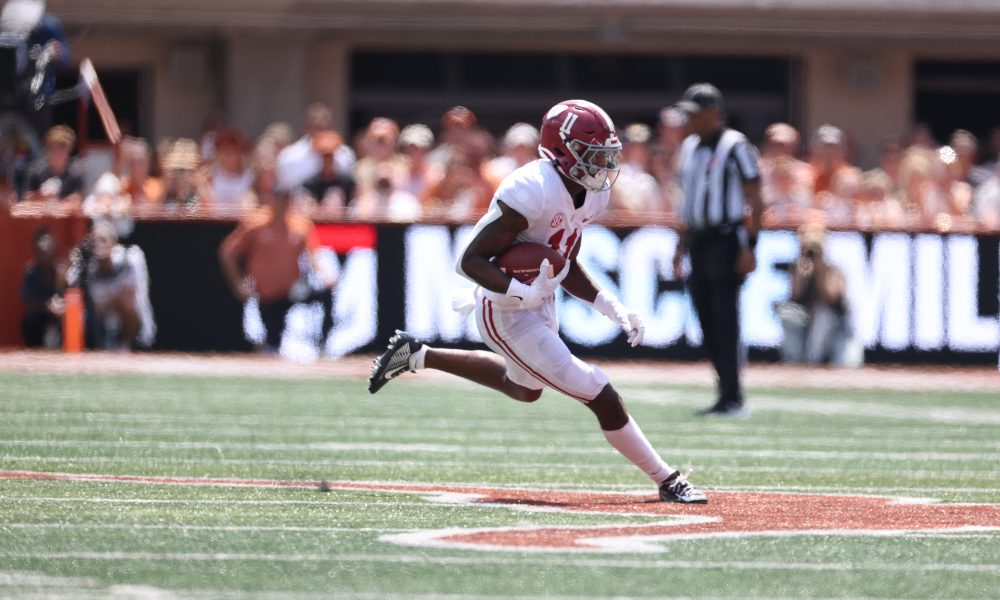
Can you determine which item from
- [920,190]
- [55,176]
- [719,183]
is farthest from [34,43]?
[920,190]

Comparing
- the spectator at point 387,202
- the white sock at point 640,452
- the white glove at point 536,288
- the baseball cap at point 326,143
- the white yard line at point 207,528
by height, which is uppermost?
the baseball cap at point 326,143

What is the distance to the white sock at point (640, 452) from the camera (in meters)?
7.76

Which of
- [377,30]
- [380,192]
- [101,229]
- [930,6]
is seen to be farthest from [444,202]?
[930,6]

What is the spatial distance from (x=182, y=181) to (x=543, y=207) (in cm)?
1015

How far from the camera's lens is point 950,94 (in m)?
23.4

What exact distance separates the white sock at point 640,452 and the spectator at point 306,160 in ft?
33.4

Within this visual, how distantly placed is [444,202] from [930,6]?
756 cm

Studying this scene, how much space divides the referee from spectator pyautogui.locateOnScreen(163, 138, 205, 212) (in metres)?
6.19

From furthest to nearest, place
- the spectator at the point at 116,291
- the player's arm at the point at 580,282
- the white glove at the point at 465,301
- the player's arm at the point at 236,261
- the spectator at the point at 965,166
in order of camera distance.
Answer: the spectator at the point at 965,166, the player's arm at the point at 236,261, the spectator at the point at 116,291, the white glove at the point at 465,301, the player's arm at the point at 580,282

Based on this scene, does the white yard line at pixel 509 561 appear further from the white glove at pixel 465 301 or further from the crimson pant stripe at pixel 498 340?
the white glove at pixel 465 301

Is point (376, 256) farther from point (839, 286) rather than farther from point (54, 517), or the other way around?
point (54, 517)

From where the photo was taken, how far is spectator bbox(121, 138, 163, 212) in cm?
1752

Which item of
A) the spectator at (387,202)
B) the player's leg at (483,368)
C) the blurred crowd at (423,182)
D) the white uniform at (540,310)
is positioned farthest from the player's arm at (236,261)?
the white uniform at (540,310)

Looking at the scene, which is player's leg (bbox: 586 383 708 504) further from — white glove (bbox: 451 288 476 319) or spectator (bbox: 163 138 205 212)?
spectator (bbox: 163 138 205 212)
